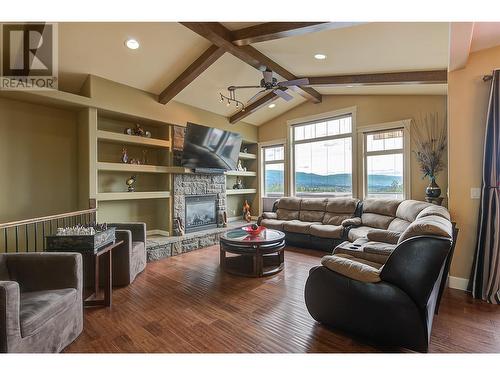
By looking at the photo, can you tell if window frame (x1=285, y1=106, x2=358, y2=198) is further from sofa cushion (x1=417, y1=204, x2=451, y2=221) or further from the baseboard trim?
sofa cushion (x1=417, y1=204, x2=451, y2=221)

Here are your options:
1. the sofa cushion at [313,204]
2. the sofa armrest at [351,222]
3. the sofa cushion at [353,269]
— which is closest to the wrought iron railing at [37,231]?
the sofa cushion at [353,269]

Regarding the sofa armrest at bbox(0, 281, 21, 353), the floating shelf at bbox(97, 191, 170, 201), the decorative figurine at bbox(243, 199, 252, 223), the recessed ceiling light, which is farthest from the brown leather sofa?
the sofa armrest at bbox(0, 281, 21, 353)

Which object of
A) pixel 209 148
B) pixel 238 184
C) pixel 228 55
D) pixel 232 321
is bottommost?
pixel 232 321

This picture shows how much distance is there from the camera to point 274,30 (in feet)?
10.3

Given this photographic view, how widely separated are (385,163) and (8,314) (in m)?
5.85

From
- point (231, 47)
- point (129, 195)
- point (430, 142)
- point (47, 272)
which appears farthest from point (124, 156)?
point (430, 142)

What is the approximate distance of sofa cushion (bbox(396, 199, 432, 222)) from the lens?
366 centimetres

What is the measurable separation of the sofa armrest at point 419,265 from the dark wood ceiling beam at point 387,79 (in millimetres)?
3342

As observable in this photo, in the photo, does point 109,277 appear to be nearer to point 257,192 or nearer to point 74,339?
point 74,339

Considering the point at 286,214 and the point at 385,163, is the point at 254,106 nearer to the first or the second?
the point at 286,214

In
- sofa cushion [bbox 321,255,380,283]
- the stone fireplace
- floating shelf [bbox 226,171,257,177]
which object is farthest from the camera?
floating shelf [bbox 226,171,257,177]

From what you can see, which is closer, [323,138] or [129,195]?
[129,195]

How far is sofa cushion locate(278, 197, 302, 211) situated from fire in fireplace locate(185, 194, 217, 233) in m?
1.62
